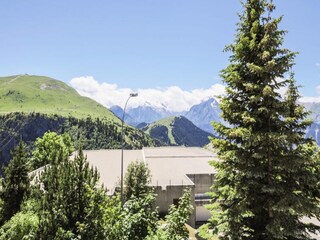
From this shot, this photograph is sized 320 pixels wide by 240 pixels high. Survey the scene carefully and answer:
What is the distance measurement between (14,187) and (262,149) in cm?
1776

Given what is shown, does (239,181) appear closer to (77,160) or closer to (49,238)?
(77,160)

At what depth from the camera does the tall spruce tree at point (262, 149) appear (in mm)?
12883

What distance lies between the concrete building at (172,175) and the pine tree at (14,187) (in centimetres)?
778

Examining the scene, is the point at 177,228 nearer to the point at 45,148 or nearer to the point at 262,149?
the point at 262,149

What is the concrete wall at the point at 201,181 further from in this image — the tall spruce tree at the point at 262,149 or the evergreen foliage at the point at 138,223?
the evergreen foliage at the point at 138,223

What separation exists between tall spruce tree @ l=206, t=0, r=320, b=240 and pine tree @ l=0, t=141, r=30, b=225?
48.3 feet

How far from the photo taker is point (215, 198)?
1482 cm

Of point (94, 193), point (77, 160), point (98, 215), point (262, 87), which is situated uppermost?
point (262, 87)

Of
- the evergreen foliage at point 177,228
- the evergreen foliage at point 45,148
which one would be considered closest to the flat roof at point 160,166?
the evergreen foliage at point 45,148

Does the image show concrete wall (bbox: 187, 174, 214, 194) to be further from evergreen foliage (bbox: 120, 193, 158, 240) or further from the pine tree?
evergreen foliage (bbox: 120, 193, 158, 240)

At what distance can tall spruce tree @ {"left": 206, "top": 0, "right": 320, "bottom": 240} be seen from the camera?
12883mm

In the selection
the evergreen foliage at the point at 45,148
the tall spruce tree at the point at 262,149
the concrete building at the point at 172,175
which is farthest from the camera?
the evergreen foliage at the point at 45,148

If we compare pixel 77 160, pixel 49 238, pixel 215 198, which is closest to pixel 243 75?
pixel 215 198

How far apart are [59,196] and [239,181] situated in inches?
325
